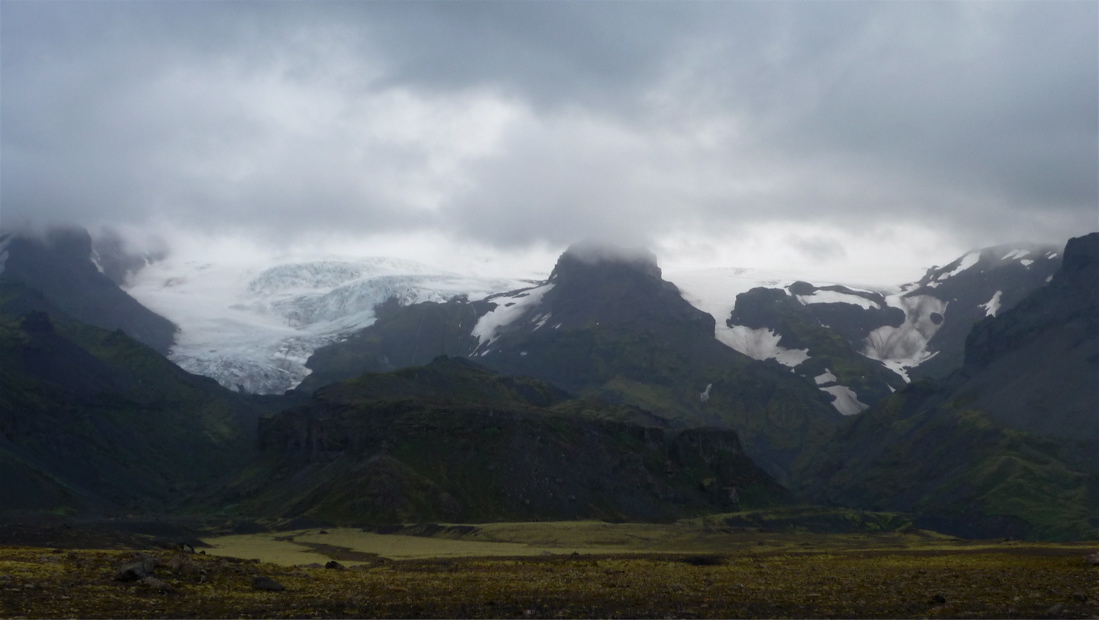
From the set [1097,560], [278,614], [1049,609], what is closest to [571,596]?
[278,614]

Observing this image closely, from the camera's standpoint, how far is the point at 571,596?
76250mm

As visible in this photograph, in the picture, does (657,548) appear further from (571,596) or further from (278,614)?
(278,614)

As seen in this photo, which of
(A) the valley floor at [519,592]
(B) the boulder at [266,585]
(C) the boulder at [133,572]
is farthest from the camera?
(B) the boulder at [266,585]

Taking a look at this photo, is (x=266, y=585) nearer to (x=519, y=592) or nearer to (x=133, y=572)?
(x=133, y=572)

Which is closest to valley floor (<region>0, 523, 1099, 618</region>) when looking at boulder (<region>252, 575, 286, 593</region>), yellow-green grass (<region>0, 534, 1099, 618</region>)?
yellow-green grass (<region>0, 534, 1099, 618</region>)

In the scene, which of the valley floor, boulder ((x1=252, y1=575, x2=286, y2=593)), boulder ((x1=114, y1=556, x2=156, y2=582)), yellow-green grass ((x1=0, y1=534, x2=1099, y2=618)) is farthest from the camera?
boulder ((x1=252, y1=575, x2=286, y2=593))

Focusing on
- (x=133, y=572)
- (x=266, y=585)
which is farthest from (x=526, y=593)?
(x=133, y=572)

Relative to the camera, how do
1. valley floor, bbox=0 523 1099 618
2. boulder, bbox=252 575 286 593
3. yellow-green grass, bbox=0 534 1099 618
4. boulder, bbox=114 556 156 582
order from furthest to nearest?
boulder, bbox=252 575 286 593 < boulder, bbox=114 556 156 582 < valley floor, bbox=0 523 1099 618 < yellow-green grass, bbox=0 534 1099 618

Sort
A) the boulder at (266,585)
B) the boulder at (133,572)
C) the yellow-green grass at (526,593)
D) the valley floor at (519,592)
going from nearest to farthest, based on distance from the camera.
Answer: the yellow-green grass at (526,593) < the valley floor at (519,592) < the boulder at (133,572) < the boulder at (266,585)

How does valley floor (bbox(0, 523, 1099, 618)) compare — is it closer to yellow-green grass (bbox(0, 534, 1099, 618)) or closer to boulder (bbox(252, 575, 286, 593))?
yellow-green grass (bbox(0, 534, 1099, 618))

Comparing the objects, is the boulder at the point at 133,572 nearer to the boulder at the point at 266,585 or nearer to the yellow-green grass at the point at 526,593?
the yellow-green grass at the point at 526,593

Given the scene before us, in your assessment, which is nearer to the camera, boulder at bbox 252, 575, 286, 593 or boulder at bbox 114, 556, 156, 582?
boulder at bbox 114, 556, 156, 582

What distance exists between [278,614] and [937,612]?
42002mm

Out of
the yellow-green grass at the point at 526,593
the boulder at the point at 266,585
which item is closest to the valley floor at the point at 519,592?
the yellow-green grass at the point at 526,593
